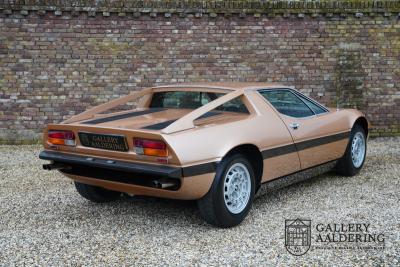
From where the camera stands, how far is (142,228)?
4453 mm

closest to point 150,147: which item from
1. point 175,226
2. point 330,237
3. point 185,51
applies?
point 175,226

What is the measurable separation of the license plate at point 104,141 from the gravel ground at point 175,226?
786mm

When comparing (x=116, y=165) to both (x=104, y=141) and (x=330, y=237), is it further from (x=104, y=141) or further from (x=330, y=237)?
(x=330, y=237)

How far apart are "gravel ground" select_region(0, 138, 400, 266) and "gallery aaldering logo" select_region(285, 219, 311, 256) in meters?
0.06

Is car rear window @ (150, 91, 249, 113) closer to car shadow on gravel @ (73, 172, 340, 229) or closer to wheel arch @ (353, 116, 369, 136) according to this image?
car shadow on gravel @ (73, 172, 340, 229)

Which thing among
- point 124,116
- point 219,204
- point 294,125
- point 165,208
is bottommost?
point 165,208

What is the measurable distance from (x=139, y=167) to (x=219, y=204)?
79 cm

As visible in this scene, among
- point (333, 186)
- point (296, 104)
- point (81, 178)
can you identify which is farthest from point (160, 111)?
point (333, 186)

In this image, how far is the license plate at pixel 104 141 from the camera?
4.20 m

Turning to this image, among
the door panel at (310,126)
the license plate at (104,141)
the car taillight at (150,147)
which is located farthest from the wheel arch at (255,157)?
the license plate at (104,141)

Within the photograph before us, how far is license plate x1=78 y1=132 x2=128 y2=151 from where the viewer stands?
4.20 meters

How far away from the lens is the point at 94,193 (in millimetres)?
5188

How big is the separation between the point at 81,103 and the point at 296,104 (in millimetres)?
5035

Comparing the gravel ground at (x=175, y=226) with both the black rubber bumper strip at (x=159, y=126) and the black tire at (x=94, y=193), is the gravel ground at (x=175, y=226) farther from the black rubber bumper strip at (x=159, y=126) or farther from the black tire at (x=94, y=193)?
the black rubber bumper strip at (x=159, y=126)
